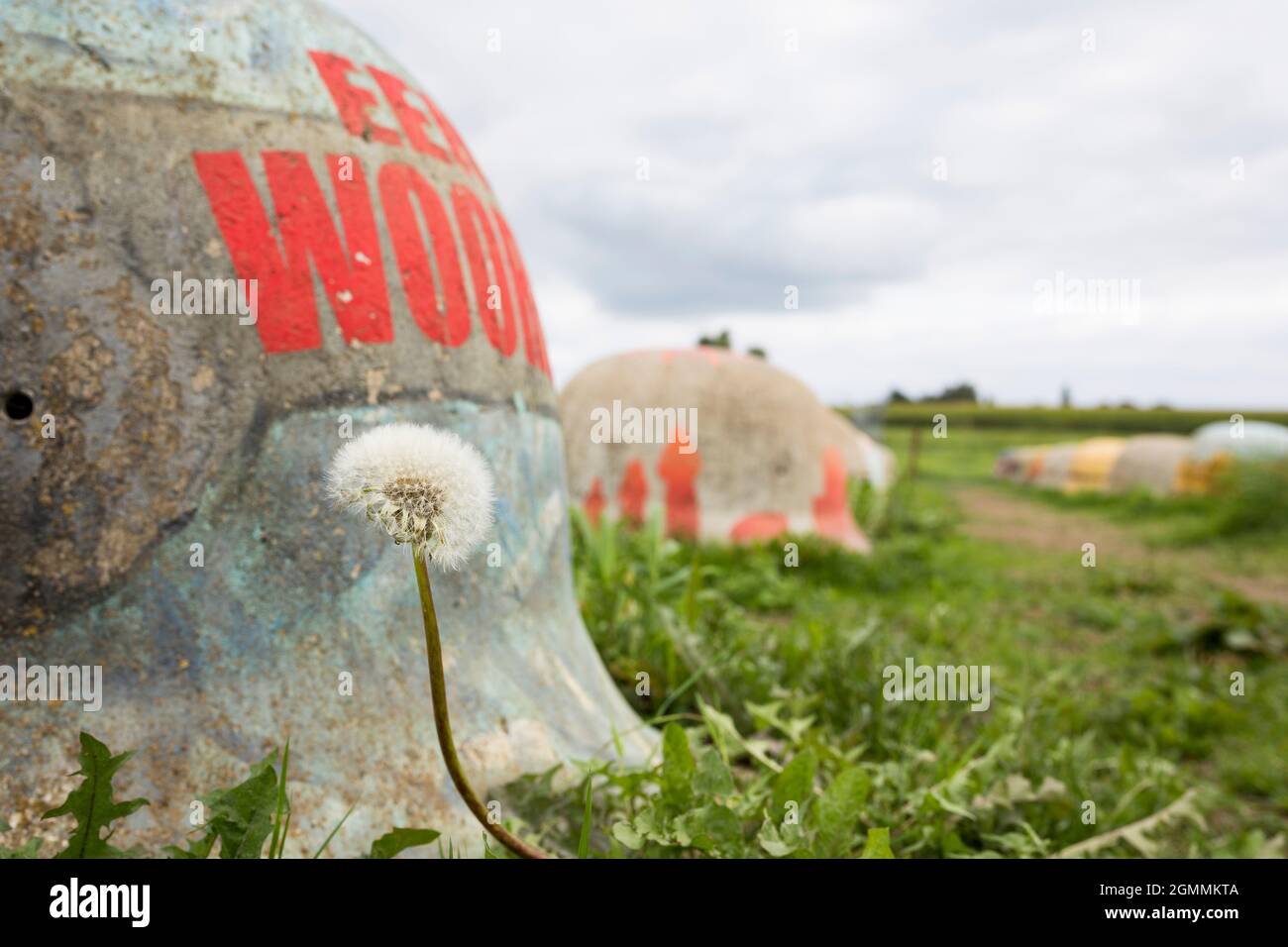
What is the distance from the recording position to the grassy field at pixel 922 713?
6.22ft

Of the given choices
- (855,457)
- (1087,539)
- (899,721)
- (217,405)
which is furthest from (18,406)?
(1087,539)

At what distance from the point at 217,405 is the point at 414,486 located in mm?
812

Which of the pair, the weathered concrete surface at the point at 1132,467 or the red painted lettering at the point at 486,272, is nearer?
the red painted lettering at the point at 486,272

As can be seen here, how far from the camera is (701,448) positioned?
6801mm

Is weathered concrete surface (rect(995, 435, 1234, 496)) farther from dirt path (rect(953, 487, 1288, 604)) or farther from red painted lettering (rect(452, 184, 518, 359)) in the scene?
red painted lettering (rect(452, 184, 518, 359))

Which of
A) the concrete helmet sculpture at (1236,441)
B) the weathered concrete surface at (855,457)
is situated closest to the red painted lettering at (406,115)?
the weathered concrete surface at (855,457)

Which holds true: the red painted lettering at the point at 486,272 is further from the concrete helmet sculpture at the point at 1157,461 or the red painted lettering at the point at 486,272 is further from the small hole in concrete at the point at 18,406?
the concrete helmet sculpture at the point at 1157,461

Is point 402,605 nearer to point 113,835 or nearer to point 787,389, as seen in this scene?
point 113,835

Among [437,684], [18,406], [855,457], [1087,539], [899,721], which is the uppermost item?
[855,457]

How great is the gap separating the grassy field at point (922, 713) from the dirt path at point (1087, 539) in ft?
0.35

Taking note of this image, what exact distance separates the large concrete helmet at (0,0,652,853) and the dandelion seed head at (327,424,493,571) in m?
0.71

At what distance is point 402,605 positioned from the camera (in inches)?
73.5

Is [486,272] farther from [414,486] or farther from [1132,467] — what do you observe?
[1132,467]

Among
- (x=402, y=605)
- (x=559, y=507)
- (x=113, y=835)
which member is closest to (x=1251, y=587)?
(x=559, y=507)
